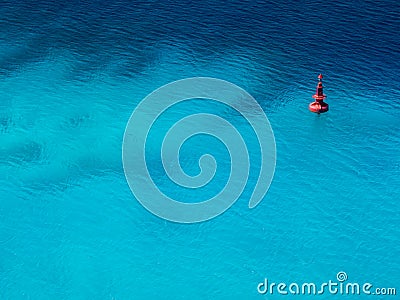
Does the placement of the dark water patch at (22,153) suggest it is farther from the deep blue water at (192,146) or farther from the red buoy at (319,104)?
the red buoy at (319,104)

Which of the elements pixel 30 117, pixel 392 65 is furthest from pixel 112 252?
pixel 392 65

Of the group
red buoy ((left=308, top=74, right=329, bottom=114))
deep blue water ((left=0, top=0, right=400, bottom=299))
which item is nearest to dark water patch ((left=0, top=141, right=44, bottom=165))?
deep blue water ((left=0, top=0, right=400, bottom=299))

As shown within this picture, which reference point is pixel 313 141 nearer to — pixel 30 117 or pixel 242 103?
pixel 242 103

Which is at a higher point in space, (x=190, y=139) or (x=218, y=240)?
(x=190, y=139)

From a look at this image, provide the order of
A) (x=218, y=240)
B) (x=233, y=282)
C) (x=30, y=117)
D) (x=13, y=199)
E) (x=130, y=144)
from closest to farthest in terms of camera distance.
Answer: (x=233, y=282) < (x=218, y=240) < (x=13, y=199) < (x=130, y=144) < (x=30, y=117)

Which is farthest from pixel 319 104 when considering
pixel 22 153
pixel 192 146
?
pixel 22 153

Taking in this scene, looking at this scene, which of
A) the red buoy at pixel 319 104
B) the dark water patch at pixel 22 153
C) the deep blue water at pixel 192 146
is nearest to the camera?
the deep blue water at pixel 192 146

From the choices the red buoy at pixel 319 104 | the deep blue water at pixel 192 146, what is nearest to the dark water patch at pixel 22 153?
the deep blue water at pixel 192 146

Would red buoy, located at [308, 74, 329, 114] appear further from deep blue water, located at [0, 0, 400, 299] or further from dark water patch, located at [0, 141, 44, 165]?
dark water patch, located at [0, 141, 44, 165]
